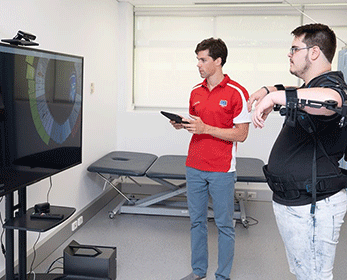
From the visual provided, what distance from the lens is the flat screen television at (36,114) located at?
2035 mm

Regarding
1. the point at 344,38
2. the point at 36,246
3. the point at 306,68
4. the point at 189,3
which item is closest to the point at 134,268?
the point at 36,246

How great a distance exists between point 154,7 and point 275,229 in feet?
9.68

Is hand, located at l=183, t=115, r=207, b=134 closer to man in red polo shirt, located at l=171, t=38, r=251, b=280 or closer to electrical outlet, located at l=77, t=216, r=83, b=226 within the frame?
man in red polo shirt, located at l=171, t=38, r=251, b=280

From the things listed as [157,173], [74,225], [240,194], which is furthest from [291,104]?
[240,194]

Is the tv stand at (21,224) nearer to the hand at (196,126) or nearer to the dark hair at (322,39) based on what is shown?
the hand at (196,126)

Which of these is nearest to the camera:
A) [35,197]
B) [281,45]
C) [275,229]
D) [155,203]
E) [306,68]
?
[306,68]

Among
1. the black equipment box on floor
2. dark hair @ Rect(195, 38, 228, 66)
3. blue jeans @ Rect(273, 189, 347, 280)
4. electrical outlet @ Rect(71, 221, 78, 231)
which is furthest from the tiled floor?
dark hair @ Rect(195, 38, 228, 66)

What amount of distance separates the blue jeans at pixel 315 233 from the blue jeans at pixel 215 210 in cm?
83

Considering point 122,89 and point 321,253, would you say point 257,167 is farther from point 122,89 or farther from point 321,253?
point 321,253

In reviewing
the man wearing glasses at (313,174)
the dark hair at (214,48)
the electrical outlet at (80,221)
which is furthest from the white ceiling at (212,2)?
the man wearing glasses at (313,174)

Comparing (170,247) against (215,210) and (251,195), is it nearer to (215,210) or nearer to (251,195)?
(215,210)

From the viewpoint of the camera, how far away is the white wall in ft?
9.25

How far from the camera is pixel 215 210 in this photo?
104 inches

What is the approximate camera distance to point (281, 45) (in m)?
4.84
